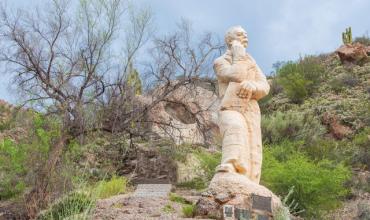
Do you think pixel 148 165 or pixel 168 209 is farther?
pixel 148 165

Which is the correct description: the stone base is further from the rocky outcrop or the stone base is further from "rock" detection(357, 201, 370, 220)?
the rocky outcrop

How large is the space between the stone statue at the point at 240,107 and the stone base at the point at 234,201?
1.07ft

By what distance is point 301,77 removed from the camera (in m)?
29.8

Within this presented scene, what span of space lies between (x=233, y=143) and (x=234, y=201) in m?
0.94

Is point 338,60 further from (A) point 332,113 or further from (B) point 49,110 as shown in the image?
(B) point 49,110

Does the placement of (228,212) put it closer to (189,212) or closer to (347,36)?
(189,212)

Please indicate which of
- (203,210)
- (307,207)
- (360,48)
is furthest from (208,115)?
(360,48)

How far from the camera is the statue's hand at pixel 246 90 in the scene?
29.2 ft

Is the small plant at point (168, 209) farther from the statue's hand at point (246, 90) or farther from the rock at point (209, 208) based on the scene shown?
the statue's hand at point (246, 90)

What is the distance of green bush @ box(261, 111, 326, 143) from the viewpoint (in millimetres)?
20594

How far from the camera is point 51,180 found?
40.0 ft

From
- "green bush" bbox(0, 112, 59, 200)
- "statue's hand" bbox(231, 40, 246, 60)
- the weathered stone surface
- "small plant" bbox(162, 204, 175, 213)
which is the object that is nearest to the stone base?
"small plant" bbox(162, 204, 175, 213)

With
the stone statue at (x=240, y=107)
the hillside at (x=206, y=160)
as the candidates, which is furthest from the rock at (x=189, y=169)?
the stone statue at (x=240, y=107)

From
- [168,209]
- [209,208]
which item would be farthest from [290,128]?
[209,208]
